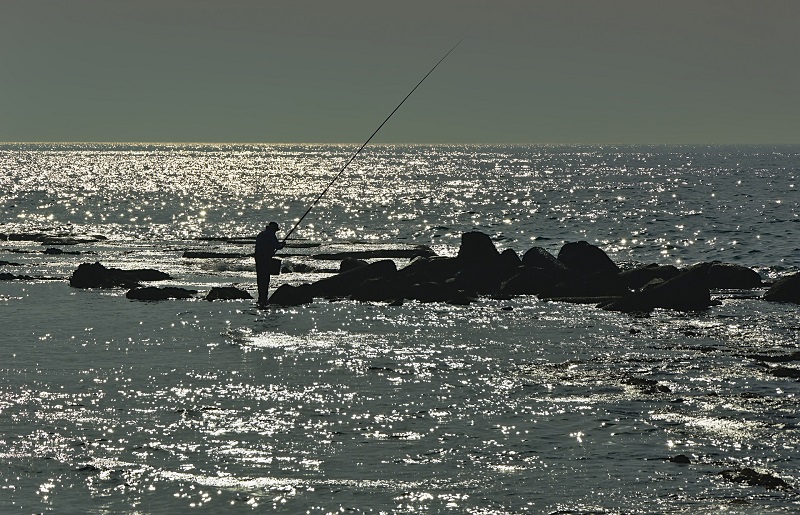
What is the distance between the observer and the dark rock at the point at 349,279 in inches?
1007

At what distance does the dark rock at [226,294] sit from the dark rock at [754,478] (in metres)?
16.2

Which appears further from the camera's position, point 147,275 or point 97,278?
point 147,275

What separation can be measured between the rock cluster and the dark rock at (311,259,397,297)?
2 cm

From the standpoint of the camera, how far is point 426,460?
10.4 m

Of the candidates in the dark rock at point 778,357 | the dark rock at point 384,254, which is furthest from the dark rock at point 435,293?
the dark rock at point 384,254

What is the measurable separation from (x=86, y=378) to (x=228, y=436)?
3.95 meters

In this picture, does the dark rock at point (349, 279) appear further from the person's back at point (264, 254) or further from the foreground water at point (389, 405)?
the person's back at point (264, 254)

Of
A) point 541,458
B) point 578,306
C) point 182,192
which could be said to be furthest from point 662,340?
point 182,192

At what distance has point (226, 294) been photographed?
24.6 meters

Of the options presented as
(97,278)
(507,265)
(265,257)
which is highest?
(265,257)

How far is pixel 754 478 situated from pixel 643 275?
58.0 feet

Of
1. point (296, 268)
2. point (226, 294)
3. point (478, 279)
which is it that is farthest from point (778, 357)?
point (296, 268)

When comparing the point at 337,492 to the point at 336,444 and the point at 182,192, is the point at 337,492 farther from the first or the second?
the point at 182,192

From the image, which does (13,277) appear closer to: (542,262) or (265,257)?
(265,257)
